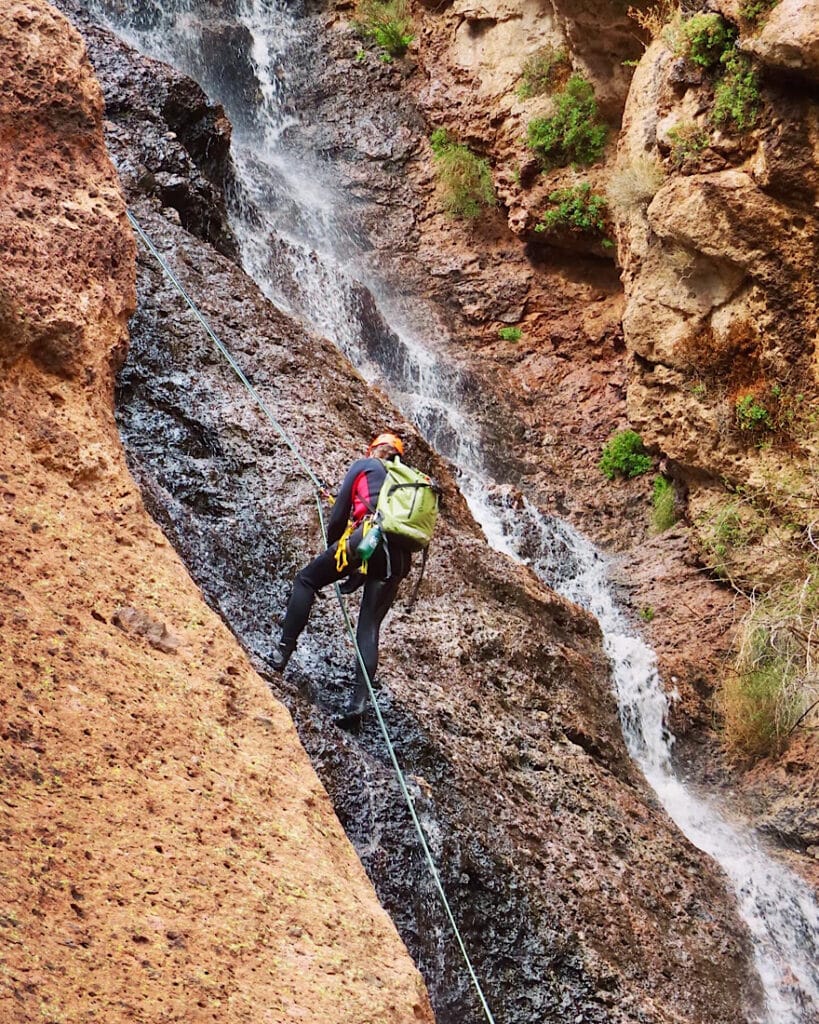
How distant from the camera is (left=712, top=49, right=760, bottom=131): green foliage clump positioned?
30.2 feet

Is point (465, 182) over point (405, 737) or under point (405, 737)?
over

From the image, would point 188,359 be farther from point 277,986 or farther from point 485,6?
point 485,6

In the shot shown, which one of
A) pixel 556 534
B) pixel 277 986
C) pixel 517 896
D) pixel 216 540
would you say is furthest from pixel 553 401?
pixel 277 986

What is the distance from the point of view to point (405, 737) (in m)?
5.50

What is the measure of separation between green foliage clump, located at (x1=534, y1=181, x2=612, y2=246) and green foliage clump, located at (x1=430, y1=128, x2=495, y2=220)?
132 centimetres

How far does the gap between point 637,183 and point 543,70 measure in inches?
168

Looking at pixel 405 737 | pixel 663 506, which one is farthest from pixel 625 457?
pixel 405 737

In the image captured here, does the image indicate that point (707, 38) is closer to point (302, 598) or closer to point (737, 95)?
point (737, 95)

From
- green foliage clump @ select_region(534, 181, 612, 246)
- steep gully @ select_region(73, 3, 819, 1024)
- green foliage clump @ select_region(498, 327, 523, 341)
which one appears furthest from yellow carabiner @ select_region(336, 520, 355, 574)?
green foliage clump @ select_region(498, 327, 523, 341)

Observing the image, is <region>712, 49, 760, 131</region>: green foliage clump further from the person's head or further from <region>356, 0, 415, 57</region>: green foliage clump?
<region>356, 0, 415, 57</region>: green foliage clump

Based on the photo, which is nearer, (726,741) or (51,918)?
(51,918)

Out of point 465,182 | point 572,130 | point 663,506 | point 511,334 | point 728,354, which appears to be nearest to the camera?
point 728,354

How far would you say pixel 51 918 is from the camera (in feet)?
8.29

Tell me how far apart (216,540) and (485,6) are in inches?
472
